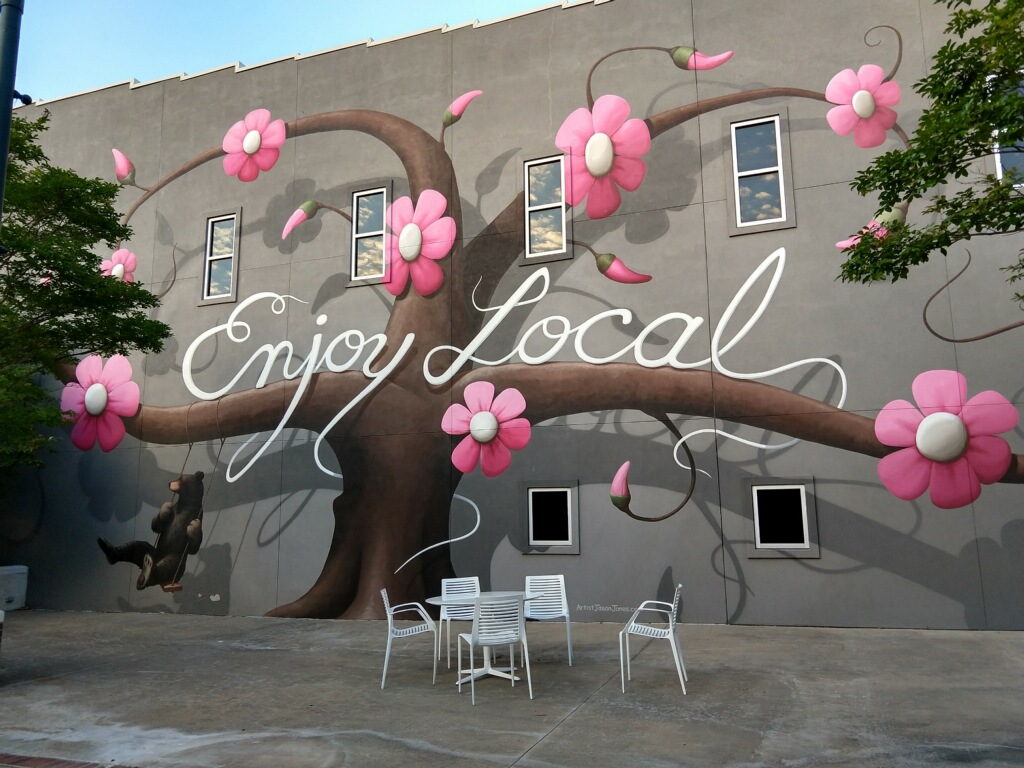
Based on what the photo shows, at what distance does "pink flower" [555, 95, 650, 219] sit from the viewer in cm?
1238

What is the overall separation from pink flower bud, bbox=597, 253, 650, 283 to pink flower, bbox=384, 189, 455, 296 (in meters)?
2.56

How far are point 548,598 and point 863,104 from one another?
8112 mm

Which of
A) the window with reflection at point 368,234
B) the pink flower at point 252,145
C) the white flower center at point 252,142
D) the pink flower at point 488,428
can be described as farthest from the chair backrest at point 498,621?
the white flower center at point 252,142

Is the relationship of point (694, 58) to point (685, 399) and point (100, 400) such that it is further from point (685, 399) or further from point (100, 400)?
point (100, 400)

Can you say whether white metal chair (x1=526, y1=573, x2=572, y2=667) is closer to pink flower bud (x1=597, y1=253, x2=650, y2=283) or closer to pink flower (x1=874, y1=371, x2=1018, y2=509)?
pink flower (x1=874, y1=371, x2=1018, y2=509)

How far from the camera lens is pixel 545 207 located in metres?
12.8

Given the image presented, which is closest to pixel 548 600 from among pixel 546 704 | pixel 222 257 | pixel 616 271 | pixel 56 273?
pixel 546 704

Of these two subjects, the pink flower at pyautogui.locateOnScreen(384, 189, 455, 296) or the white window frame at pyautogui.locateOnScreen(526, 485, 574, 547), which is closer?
the white window frame at pyautogui.locateOnScreen(526, 485, 574, 547)

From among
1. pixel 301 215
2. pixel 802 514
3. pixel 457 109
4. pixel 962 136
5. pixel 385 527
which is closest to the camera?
pixel 962 136

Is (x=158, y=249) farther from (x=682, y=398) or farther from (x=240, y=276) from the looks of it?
(x=682, y=398)

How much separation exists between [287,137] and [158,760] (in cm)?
1166

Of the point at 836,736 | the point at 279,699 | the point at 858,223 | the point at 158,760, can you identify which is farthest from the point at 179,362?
the point at 836,736

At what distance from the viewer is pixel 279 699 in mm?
7176

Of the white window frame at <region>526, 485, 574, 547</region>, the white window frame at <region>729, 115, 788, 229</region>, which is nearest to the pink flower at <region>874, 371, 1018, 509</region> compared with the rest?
the white window frame at <region>729, 115, 788, 229</region>
